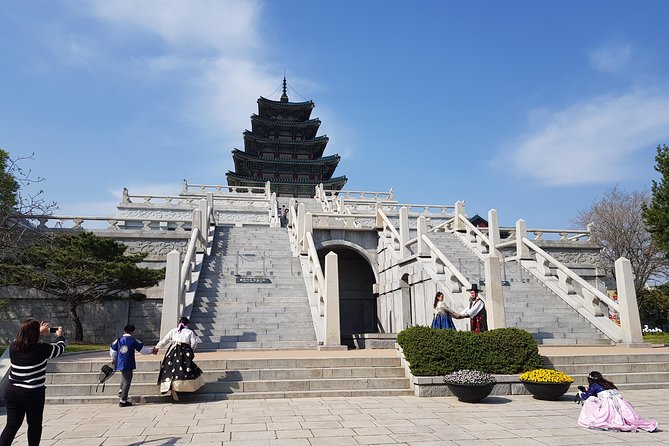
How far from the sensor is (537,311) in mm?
14164

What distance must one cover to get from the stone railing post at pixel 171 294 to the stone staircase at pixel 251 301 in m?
0.98

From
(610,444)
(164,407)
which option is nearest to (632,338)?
(610,444)

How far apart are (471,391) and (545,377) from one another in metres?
1.36

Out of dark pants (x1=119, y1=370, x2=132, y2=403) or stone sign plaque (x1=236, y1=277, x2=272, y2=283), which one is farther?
stone sign plaque (x1=236, y1=277, x2=272, y2=283)

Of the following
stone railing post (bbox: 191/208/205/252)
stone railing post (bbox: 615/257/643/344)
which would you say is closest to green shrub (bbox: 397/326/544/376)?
stone railing post (bbox: 615/257/643/344)

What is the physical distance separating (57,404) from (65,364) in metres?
0.81

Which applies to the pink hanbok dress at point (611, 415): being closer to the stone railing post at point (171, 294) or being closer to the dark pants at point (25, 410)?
the dark pants at point (25, 410)

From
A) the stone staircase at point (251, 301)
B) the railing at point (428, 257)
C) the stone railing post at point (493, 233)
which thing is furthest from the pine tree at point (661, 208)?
the stone staircase at point (251, 301)

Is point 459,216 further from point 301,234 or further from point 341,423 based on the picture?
point 341,423

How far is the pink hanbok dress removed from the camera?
587cm

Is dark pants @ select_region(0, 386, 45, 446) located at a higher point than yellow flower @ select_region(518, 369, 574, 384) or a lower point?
higher

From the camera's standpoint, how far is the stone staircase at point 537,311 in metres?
13.2

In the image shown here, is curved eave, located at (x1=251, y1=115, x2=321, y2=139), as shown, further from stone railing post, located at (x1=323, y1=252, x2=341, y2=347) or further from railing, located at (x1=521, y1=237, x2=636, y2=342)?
stone railing post, located at (x1=323, y1=252, x2=341, y2=347)

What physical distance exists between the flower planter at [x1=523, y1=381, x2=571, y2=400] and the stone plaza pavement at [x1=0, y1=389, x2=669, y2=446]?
0.45 ft
